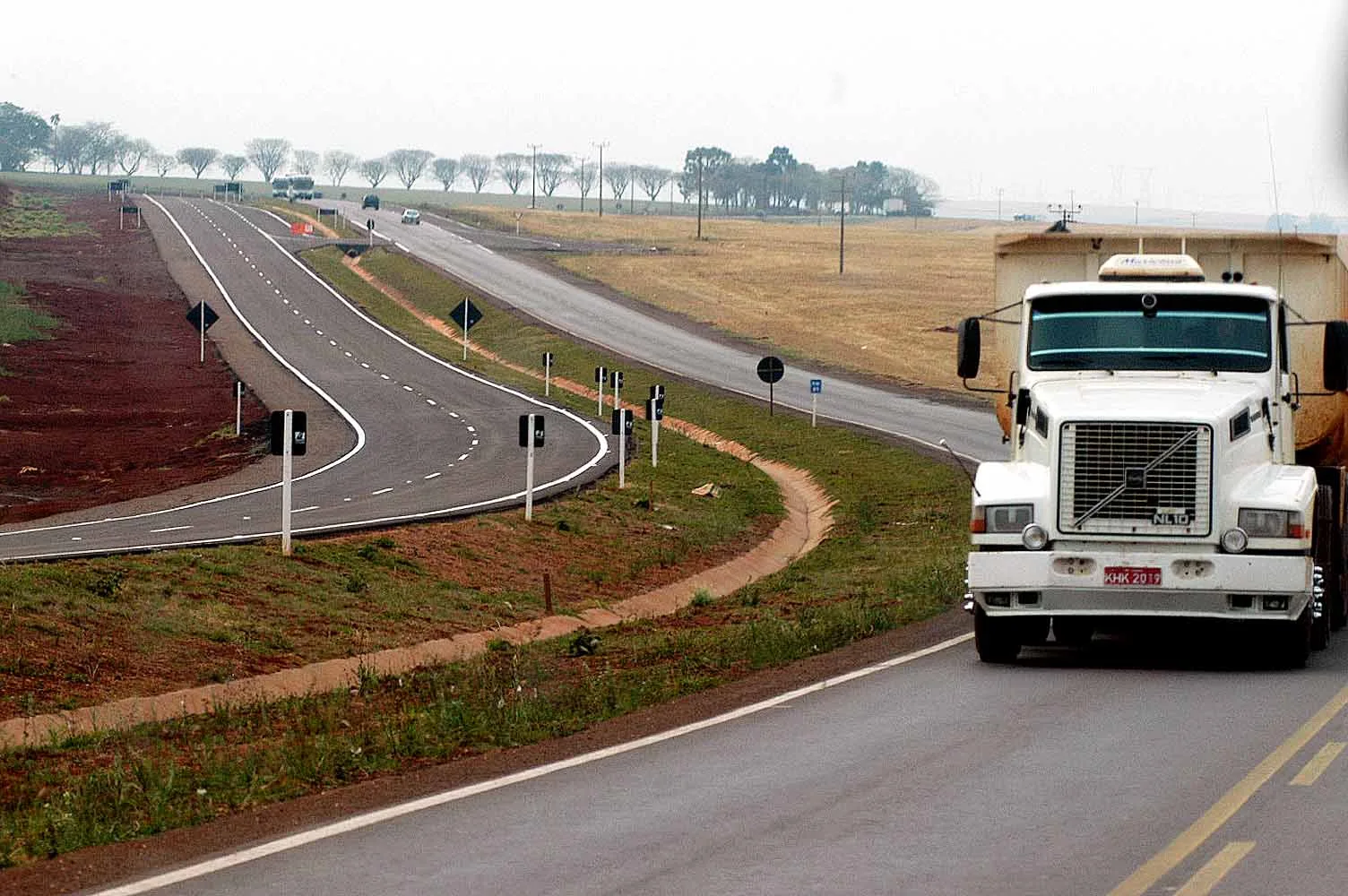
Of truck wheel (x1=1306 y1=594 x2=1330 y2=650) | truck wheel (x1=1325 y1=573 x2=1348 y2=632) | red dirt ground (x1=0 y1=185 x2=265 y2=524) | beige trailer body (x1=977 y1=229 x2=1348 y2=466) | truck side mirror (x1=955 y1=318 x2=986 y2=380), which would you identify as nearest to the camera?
truck side mirror (x1=955 y1=318 x2=986 y2=380)

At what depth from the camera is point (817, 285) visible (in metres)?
110

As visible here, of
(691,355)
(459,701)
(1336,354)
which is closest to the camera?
(459,701)

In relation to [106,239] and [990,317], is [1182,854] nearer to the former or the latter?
[990,317]

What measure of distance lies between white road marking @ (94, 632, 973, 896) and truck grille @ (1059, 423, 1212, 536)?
2.45m

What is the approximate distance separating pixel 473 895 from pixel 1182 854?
3.41 meters

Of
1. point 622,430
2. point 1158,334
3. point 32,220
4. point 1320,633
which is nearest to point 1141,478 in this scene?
point 1158,334

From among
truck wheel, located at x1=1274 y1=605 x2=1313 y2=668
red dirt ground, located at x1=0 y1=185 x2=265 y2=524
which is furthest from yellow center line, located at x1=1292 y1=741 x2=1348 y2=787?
red dirt ground, located at x1=0 y1=185 x2=265 y2=524

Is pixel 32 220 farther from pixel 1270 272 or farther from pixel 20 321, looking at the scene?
pixel 1270 272

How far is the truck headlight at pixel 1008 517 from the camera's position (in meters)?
15.6

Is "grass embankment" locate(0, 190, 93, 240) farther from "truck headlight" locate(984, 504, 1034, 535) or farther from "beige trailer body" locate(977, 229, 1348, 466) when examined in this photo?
"truck headlight" locate(984, 504, 1034, 535)

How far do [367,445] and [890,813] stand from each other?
122 feet

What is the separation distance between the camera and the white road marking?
8648 millimetres

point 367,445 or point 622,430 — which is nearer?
point 622,430

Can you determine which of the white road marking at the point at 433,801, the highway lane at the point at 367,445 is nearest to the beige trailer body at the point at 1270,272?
the white road marking at the point at 433,801
